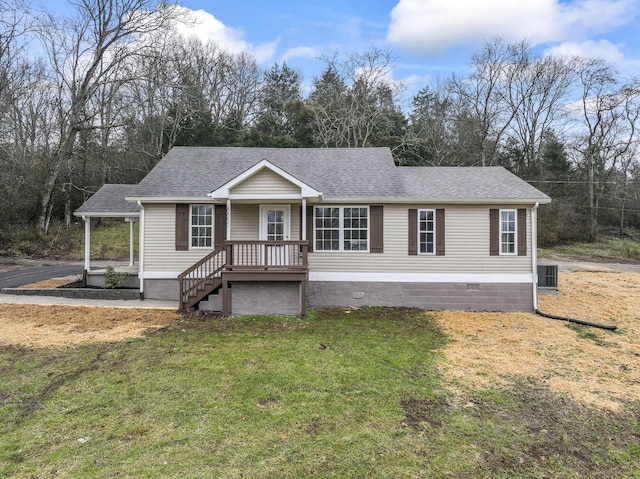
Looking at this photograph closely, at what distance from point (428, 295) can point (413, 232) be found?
1.95m

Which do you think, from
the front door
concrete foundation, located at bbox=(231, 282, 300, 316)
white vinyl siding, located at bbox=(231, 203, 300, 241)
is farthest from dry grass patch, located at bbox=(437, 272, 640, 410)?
the front door

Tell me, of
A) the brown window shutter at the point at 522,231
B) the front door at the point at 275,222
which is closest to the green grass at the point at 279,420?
the front door at the point at 275,222

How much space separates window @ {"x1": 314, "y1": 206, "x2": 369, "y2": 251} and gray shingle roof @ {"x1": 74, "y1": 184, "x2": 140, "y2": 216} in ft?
19.9

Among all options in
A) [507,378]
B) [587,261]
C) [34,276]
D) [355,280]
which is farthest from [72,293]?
[587,261]

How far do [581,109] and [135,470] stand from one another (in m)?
36.9

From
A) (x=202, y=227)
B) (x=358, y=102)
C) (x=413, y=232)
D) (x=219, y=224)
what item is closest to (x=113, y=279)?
(x=202, y=227)

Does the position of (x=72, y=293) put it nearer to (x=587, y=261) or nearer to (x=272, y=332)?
(x=272, y=332)

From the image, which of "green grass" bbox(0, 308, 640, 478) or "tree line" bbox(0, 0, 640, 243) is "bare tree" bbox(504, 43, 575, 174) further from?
Answer: "green grass" bbox(0, 308, 640, 478)

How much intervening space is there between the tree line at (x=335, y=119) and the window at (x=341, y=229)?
656 inches

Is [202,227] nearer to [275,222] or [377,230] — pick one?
[275,222]

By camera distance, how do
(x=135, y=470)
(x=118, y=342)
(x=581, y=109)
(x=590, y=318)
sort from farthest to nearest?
(x=581, y=109) < (x=590, y=318) < (x=118, y=342) < (x=135, y=470)

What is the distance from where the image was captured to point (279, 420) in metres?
4.36

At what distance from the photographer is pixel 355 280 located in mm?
10992

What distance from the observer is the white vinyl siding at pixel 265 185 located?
10062 millimetres
